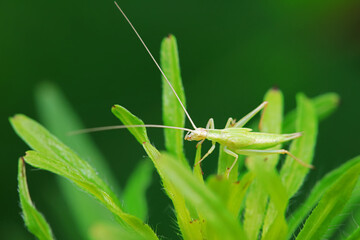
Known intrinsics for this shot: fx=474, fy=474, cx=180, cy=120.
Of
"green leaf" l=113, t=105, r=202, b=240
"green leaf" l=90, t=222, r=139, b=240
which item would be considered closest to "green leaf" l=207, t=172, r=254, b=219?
"green leaf" l=113, t=105, r=202, b=240

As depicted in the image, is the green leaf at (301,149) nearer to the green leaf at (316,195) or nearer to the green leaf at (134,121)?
the green leaf at (316,195)

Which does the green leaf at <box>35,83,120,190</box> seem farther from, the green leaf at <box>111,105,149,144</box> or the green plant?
the green leaf at <box>111,105,149,144</box>

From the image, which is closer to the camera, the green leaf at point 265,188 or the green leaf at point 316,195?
the green leaf at point 265,188


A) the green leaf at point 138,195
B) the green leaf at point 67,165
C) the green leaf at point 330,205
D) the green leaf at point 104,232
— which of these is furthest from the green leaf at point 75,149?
the green leaf at point 104,232

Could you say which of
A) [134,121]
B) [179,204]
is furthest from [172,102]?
[179,204]

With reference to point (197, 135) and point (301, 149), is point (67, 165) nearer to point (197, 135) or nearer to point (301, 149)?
point (301, 149)

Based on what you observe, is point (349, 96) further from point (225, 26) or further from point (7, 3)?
point (7, 3)

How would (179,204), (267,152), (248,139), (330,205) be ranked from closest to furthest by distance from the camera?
(330,205) → (179,204) → (267,152) → (248,139)
